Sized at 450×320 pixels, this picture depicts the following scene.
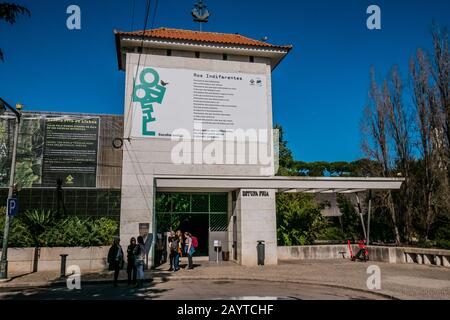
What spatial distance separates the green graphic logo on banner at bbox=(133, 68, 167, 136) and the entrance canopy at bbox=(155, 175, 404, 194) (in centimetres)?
266

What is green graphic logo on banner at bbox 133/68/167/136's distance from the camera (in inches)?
714

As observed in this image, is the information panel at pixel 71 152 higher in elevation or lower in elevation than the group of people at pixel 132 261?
higher

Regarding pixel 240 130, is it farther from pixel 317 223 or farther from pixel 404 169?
pixel 404 169

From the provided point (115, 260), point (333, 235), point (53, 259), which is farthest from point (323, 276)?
point (333, 235)

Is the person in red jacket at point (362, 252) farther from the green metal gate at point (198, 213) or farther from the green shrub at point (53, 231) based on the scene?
the green shrub at point (53, 231)

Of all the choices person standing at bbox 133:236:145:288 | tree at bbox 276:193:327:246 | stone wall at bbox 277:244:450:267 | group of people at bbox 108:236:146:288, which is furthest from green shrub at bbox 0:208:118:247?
tree at bbox 276:193:327:246

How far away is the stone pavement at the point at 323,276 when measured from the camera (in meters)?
11.6

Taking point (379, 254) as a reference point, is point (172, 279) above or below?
below

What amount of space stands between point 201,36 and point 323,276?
14.2 metres

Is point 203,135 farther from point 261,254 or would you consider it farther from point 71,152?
point 71,152

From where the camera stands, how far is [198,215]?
68.3 feet

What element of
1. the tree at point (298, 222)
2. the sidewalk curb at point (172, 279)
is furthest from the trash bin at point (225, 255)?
the sidewalk curb at point (172, 279)

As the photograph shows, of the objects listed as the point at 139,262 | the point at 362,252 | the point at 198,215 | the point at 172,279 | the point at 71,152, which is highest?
the point at 71,152
